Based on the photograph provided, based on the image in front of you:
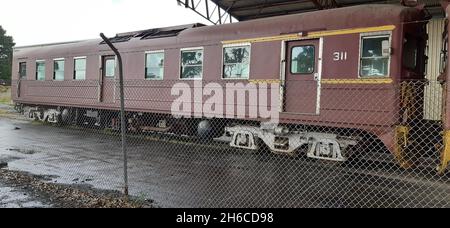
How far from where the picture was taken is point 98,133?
15.1m

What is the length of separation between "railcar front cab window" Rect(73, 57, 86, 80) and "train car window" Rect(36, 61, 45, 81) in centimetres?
252

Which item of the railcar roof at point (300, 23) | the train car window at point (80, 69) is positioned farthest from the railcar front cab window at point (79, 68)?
the railcar roof at point (300, 23)

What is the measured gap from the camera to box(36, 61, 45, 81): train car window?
18.3 metres

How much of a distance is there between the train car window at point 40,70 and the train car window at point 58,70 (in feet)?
3.32

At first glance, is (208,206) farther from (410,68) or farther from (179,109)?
(179,109)

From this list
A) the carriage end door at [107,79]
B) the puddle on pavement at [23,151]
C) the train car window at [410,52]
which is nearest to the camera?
the train car window at [410,52]

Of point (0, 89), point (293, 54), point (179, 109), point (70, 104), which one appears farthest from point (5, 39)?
point (293, 54)

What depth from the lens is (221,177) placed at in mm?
8062

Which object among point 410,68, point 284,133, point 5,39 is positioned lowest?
point 284,133

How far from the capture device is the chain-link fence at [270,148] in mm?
7016

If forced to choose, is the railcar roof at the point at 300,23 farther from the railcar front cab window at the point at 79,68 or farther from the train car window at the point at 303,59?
the railcar front cab window at the point at 79,68

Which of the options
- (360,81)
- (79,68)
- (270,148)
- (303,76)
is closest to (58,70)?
(79,68)

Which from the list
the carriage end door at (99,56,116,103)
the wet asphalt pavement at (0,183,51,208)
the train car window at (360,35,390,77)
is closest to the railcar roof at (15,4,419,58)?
the train car window at (360,35,390,77)

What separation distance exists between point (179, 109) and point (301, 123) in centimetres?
411
